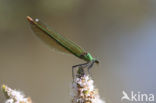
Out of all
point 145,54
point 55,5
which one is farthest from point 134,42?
point 55,5

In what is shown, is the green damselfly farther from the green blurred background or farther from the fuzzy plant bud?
the green blurred background

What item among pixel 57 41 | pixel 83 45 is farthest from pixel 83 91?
pixel 83 45

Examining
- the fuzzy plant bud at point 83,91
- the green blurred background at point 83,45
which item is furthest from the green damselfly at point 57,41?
the green blurred background at point 83,45

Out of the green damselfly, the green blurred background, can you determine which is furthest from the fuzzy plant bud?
the green blurred background

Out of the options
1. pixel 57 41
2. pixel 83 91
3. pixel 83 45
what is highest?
pixel 83 45

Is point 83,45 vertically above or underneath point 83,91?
above

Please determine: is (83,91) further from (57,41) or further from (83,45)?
(83,45)

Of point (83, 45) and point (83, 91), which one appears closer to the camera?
point (83, 91)

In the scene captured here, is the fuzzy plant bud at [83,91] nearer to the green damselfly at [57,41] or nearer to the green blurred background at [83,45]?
the green damselfly at [57,41]
